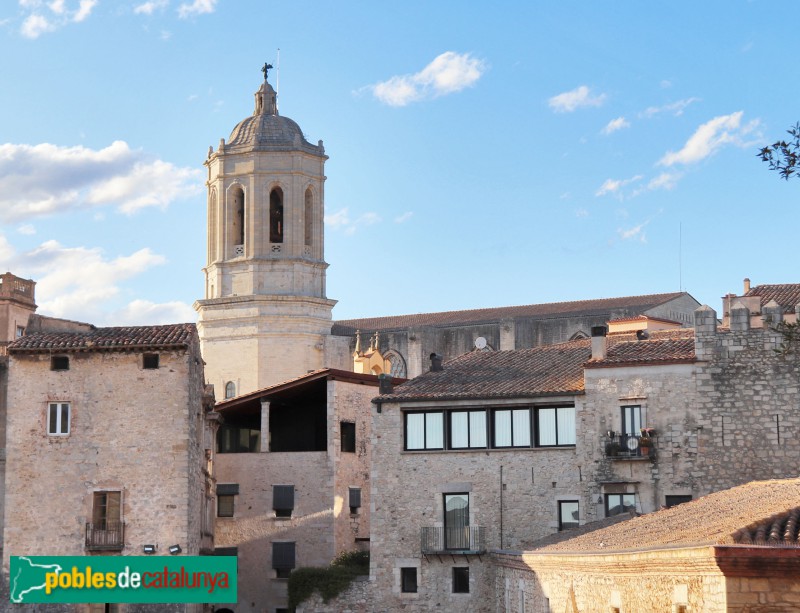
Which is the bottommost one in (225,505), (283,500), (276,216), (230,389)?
(225,505)

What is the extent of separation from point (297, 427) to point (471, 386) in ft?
31.3

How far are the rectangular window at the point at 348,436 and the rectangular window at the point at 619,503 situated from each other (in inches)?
471

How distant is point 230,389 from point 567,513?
137ft

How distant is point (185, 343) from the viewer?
42.6 metres

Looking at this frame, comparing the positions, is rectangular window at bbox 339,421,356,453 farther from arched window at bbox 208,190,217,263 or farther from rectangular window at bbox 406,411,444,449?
arched window at bbox 208,190,217,263

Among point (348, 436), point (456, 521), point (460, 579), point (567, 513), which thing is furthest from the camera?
point (348, 436)

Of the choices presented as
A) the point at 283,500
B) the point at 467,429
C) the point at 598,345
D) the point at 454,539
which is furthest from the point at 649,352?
the point at 283,500

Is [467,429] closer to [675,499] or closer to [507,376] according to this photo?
[507,376]

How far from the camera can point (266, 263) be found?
3187 inches

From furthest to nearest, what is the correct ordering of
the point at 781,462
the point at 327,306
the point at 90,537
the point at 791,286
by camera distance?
the point at 327,306
the point at 791,286
the point at 90,537
the point at 781,462

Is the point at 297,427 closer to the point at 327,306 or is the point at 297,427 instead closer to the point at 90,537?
the point at 90,537

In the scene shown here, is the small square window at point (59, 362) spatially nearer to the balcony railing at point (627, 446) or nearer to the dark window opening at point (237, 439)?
the dark window opening at point (237, 439)

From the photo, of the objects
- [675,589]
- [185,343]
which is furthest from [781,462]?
[675,589]

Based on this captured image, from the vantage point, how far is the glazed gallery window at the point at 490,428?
4134 centimetres
